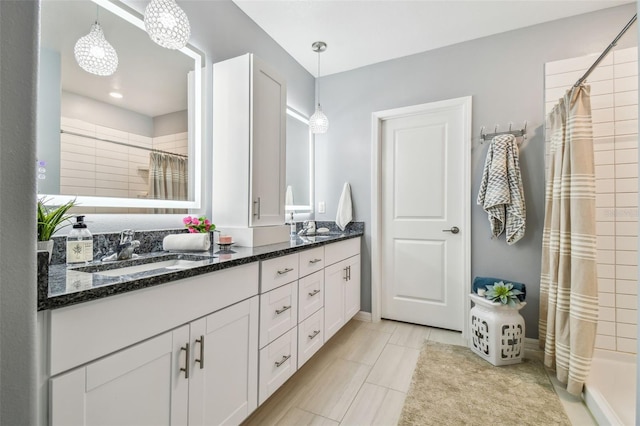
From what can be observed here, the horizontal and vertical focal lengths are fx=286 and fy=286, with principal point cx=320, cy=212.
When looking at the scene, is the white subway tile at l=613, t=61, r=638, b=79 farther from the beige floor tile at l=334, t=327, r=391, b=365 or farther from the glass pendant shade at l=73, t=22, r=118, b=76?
the glass pendant shade at l=73, t=22, r=118, b=76

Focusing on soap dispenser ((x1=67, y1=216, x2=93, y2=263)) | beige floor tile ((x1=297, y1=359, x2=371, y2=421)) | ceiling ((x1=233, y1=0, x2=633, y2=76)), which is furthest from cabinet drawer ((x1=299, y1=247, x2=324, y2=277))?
ceiling ((x1=233, y1=0, x2=633, y2=76))

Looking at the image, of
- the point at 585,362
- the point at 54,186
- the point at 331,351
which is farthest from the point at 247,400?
the point at 585,362

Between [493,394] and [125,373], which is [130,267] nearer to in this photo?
[125,373]

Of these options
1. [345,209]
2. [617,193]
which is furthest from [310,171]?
[617,193]

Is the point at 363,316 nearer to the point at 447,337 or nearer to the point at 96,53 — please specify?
the point at 447,337

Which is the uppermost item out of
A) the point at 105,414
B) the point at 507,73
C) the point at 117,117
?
the point at 507,73

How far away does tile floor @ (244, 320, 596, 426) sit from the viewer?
1.54m

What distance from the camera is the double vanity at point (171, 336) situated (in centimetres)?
75

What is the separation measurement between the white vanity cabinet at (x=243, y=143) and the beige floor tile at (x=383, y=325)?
5.03 feet

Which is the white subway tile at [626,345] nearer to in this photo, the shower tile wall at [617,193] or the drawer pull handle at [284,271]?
the shower tile wall at [617,193]

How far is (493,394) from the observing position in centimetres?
172

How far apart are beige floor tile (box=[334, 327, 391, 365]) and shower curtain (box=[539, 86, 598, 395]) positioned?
1.13m

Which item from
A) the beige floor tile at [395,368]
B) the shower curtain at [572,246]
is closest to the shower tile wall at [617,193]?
the shower curtain at [572,246]

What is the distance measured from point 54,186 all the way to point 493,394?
99.9 inches
